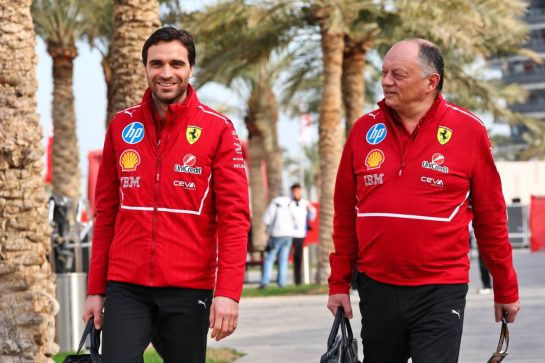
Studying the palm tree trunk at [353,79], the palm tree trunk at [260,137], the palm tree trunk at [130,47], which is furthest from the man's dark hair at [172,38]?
the palm tree trunk at [260,137]

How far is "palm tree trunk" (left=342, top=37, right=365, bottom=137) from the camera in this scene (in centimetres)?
2575

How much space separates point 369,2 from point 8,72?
1475cm

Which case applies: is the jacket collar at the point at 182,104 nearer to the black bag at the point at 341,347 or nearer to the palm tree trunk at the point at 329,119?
the black bag at the point at 341,347

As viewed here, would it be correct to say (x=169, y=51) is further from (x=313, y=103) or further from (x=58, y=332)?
(x=313, y=103)

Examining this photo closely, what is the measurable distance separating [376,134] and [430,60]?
37 centimetres

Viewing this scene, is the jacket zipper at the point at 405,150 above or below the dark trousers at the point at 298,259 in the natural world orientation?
above

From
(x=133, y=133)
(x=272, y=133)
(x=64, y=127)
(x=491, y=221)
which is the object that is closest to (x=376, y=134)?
(x=491, y=221)

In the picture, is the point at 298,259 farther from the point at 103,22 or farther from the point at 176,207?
the point at 176,207

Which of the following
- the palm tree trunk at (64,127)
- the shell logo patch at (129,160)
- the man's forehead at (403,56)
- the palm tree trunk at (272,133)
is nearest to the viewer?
the shell logo patch at (129,160)

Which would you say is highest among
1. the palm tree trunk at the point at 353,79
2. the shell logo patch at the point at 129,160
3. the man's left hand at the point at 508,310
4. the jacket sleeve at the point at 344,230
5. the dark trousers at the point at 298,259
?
the palm tree trunk at the point at 353,79

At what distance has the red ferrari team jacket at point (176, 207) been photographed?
508 centimetres

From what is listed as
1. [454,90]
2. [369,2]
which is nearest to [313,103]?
[454,90]

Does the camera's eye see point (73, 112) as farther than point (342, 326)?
Yes

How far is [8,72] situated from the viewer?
8930 mm
